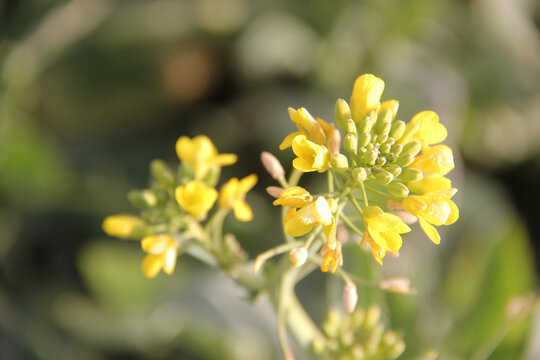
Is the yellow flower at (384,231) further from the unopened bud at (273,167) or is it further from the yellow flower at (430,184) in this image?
the unopened bud at (273,167)

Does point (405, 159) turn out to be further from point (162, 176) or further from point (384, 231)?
point (162, 176)

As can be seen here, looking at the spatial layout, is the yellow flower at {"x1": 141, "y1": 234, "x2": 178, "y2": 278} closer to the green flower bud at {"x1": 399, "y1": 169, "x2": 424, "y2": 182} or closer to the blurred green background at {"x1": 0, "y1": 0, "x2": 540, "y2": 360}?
the green flower bud at {"x1": 399, "y1": 169, "x2": 424, "y2": 182}

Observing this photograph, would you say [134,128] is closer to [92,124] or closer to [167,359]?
[92,124]

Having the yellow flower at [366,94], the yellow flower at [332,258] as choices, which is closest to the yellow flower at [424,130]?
the yellow flower at [366,94]

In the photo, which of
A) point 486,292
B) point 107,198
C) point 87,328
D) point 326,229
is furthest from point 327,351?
point 107,198

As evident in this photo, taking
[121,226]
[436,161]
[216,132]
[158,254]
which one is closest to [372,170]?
[436,161]
